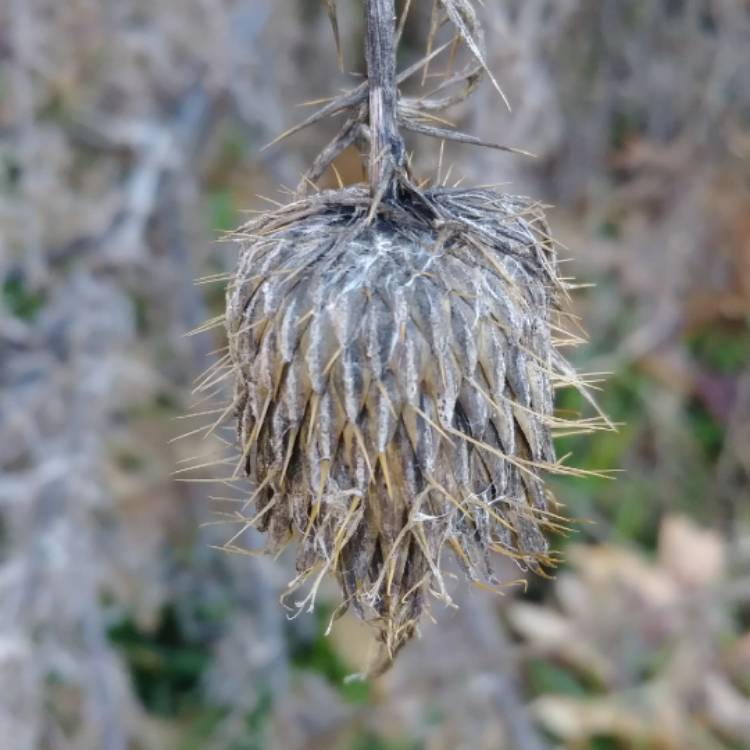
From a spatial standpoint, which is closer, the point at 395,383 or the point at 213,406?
the point at 395,383

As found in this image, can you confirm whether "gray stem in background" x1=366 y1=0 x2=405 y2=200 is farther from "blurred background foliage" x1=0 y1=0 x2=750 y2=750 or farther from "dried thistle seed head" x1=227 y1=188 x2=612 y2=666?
"blurred background foliage" x1=0 y1=0 x2=750 y2=750

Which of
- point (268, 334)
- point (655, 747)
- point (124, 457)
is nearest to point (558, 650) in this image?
point (655, 747)

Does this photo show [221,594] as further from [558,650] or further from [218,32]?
[218,32]

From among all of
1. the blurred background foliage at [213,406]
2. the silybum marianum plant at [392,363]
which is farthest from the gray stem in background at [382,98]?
the blurred background foliage at [213,406]

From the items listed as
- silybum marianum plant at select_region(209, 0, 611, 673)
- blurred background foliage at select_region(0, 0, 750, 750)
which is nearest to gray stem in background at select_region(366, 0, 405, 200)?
silybum marianum plant at select_region(209, 0, 611, 673)

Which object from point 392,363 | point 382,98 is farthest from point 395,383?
point 382,98

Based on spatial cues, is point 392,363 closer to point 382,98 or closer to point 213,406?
point 382,98

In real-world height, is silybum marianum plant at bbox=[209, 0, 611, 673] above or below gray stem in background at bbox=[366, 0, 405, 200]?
below
